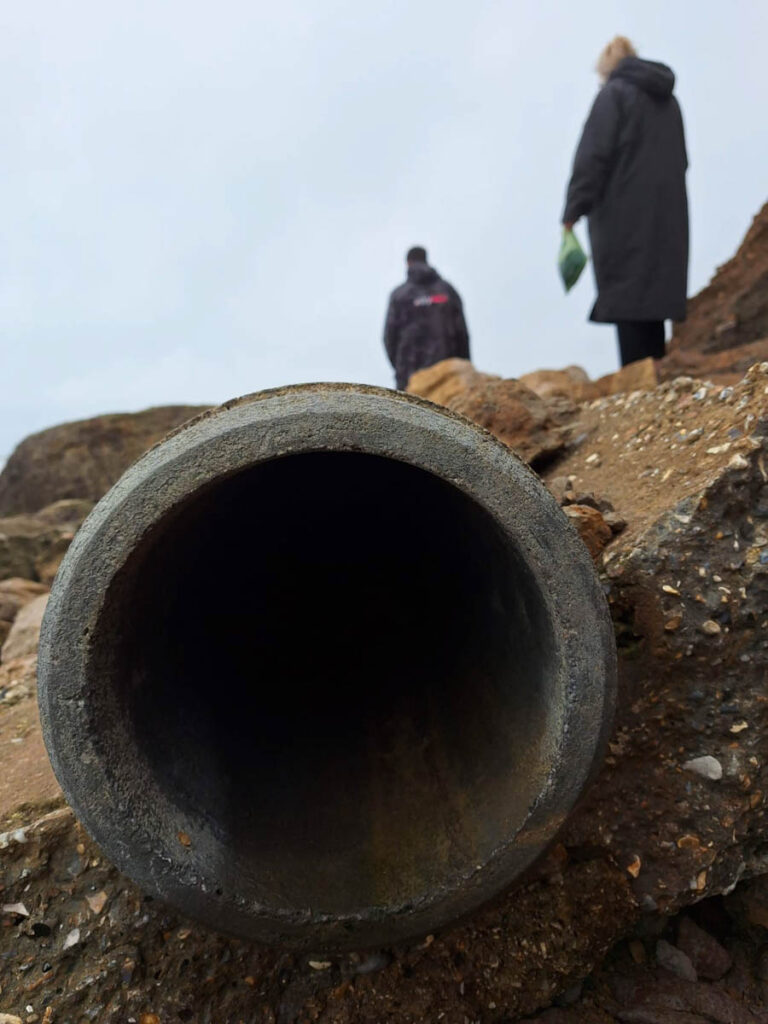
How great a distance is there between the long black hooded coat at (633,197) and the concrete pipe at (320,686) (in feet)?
7.59

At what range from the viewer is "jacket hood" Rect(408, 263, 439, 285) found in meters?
6.11

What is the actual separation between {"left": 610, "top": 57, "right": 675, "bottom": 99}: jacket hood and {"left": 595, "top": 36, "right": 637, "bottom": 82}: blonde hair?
1.7 inches

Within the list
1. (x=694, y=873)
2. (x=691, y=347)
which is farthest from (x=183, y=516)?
A: (x=691, y=347)

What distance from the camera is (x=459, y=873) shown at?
1358mm

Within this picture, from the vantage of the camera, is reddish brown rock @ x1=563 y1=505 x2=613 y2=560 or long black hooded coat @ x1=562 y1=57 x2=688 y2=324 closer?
reddish brown rock @ x1=563 y1=505 x2=613 y2=560

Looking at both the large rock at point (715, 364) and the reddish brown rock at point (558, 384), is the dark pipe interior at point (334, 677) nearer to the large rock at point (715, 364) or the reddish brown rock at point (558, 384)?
the reddish brown rock at point (558, 384)

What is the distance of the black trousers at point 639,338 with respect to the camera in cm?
397

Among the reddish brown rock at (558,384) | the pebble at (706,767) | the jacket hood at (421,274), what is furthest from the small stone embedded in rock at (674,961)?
the jacket hood at (421,274)

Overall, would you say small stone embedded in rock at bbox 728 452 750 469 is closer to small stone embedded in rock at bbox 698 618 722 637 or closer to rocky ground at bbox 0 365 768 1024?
rocky ground at bbox 0 365 768 1024

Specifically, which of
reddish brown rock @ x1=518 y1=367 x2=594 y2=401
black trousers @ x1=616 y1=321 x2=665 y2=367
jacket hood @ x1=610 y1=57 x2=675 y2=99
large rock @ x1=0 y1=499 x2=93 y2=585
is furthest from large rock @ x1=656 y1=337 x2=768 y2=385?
large rock @ x1=0 y1=499 x2=93 y2=585

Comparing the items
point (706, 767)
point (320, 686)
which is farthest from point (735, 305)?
point (320, 686)

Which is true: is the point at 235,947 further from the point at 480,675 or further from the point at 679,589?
the point at 679,589

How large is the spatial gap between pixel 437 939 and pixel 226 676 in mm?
799

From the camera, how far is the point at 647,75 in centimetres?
383
